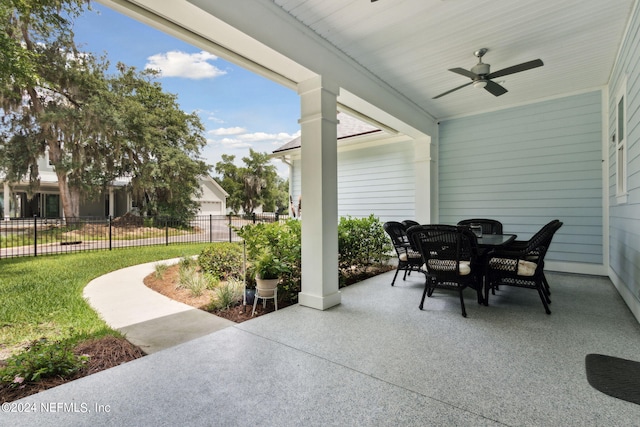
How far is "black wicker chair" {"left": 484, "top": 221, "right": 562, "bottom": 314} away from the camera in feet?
10.5

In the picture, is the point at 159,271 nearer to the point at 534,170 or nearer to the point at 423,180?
the point at 423,180

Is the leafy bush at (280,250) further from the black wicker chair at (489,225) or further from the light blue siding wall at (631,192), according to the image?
the light blue siding wall at (631,192)

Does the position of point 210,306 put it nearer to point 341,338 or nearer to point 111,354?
point 111,354

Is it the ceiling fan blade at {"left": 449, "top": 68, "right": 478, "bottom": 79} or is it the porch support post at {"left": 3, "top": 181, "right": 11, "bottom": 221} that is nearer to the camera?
the ceiling fan blade at {"left": 449, "top": 68, "right": 478, "bottom": 79}

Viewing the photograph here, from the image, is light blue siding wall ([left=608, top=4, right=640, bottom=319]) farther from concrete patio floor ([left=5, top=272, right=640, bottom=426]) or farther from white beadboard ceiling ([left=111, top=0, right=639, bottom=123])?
concrete patio floor ([left=5, top=272, right=640, bottom=426])

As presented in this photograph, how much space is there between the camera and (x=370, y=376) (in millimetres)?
1964

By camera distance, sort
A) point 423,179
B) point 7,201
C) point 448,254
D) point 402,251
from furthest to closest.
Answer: point 7,201 → point 423,179 → point 402,251 → point 448,254

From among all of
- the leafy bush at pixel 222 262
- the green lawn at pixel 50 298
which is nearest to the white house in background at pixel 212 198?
the green lawn at pixel 50 298

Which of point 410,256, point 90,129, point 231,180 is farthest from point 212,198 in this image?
point 410,256

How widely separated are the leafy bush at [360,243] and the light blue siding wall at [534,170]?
160 centimetres

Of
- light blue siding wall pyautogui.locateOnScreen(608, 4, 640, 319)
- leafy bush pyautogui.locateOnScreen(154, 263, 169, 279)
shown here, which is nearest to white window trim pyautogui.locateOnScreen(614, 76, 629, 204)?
light blue siding wall pyautogui.locateOnScreen(608, 4, 640, 319)

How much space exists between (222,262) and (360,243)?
8.22ft

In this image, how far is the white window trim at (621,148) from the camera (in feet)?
11.1

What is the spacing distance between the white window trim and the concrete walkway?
15.7 ft
